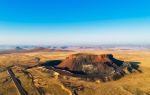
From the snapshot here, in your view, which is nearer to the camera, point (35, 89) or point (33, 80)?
point (35, 89)

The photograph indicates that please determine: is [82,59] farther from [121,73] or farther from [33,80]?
[33,80]

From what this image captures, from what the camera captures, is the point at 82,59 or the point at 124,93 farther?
the point at 82,59

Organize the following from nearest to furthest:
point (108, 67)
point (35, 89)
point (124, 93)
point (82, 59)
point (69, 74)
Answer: point (124, 93)
point (35, 89)
point (69, 74)
point (108, 67)
point (82, 59)

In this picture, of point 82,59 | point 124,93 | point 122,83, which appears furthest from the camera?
point 82,59

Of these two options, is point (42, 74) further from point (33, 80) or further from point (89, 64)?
point (89, 64)

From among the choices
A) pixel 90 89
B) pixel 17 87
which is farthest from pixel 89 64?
pixel 17 87

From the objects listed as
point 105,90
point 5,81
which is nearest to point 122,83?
point 105,90

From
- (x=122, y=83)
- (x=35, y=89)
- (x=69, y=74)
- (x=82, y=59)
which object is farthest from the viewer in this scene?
(x=82, y=59)

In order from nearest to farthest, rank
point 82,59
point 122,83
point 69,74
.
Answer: point 122,83 < point 69,74 < point 82,59

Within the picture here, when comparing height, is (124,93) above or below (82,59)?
below
